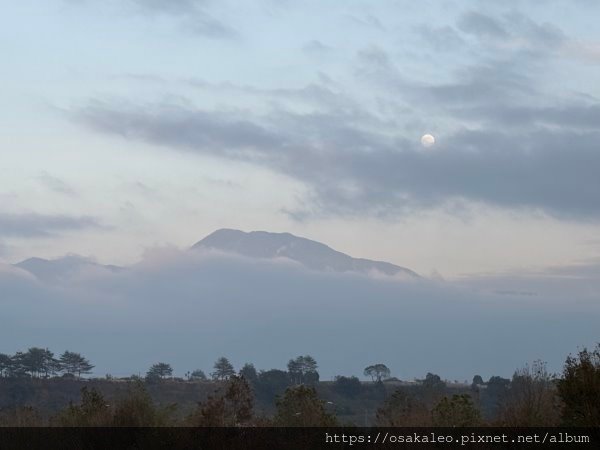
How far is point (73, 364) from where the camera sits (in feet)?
352

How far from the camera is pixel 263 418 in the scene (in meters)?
27.7

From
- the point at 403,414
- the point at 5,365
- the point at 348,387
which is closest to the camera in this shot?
the point at 403,414

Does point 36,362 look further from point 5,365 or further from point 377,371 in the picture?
point 377,371

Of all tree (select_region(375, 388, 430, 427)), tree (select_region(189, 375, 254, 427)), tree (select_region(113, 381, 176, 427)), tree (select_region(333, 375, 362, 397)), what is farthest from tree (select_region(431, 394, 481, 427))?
tree (select_region(333, 375, 362, 397))

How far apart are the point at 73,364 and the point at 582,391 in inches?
3683

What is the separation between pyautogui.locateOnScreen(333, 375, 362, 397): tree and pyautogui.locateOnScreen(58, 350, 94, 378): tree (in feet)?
110

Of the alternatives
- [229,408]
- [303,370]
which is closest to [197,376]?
[303,370]

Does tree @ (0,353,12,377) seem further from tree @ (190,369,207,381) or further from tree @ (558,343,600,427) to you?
tree @ (558,343,600,427)

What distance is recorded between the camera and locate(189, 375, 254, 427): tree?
25.9 meters

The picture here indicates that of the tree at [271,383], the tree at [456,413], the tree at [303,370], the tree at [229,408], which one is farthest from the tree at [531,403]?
the tree at [303,370]

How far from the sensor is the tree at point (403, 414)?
24.5 metres

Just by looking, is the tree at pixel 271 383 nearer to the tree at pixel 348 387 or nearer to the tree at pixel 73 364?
the tree at pixel 348 387

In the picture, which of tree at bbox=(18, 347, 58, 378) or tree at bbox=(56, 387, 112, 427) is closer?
tree at bbox=(56, 387, 112, 427)

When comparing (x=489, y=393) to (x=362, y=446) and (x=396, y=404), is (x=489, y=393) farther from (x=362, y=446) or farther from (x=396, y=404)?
(x=362, y=446)
